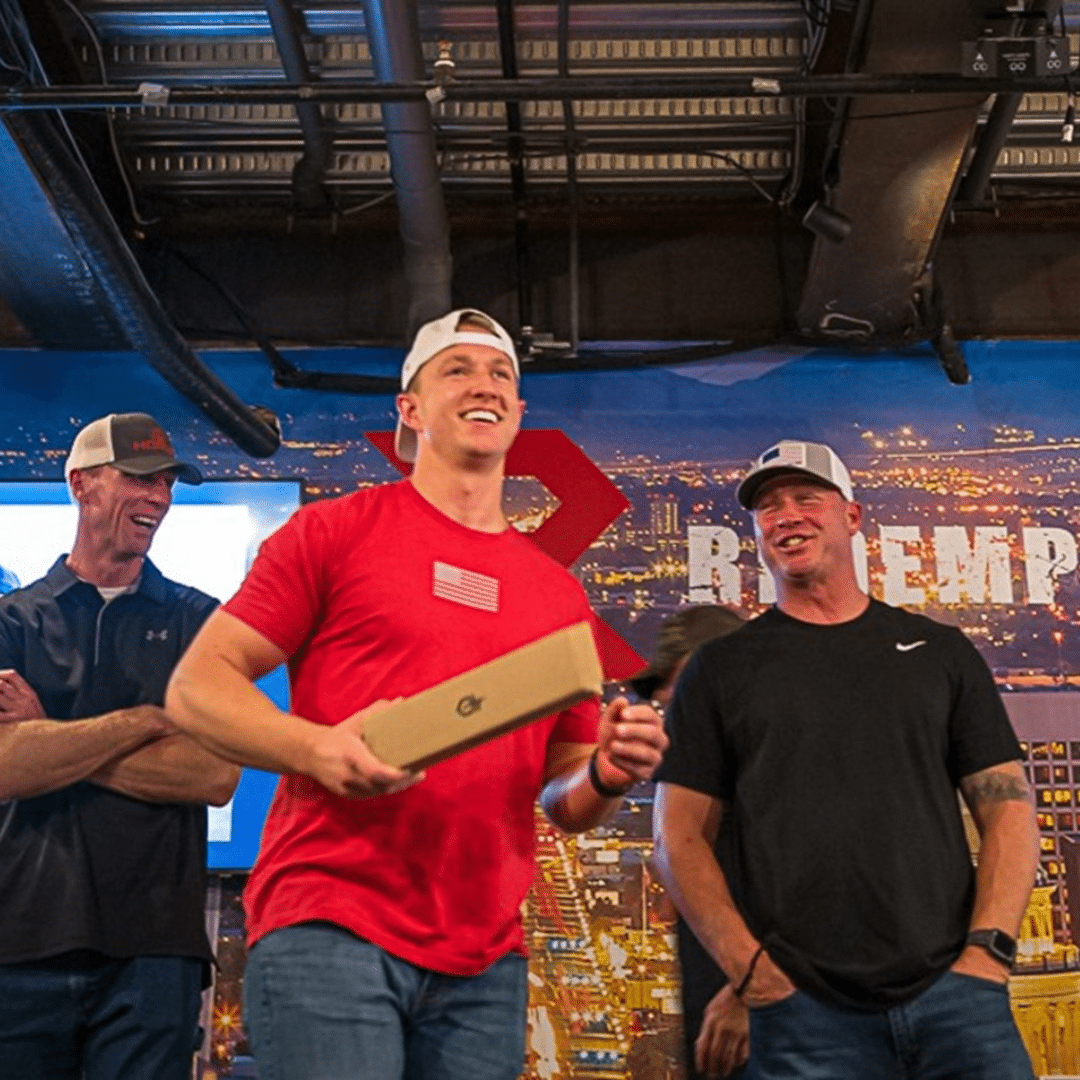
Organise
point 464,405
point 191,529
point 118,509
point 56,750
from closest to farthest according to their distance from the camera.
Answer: point 464,405 → point 56,750 → point 118,509 → point 191,529

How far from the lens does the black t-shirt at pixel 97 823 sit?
2611 millimetres

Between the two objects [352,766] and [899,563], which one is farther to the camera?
[899,563]

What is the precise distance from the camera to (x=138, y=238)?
5.21m

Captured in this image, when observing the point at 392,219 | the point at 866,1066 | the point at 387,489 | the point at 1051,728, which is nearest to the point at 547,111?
the point at 392,219

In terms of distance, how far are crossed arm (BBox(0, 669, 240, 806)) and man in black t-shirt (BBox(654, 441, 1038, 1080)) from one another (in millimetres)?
902

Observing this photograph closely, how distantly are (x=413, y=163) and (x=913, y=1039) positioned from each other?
3.04 meters

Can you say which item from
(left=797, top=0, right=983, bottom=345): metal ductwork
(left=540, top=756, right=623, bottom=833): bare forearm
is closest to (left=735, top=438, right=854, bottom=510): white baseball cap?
(left=540, top=756, right=623, bottom=833): bare forearm

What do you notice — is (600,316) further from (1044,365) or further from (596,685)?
(596,685)

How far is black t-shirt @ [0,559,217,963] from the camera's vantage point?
261cm

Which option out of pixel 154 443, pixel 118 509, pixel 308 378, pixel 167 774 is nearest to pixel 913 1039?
pixel 167 774

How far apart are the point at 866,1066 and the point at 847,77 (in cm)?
263

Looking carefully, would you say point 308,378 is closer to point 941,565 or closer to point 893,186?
point 893,186

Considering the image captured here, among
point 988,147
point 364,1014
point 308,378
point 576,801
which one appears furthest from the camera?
point 308,378

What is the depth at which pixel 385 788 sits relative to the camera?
5.36 ft
